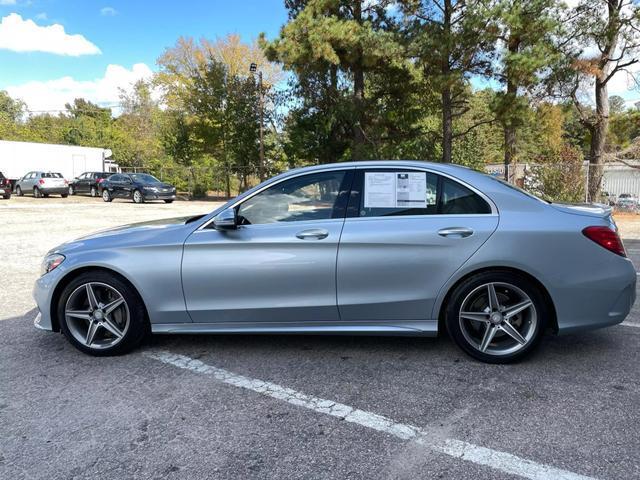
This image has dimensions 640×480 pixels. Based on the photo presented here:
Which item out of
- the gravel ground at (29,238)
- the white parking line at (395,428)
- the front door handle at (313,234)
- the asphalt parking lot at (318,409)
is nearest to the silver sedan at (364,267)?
the front door handle at (313,234)

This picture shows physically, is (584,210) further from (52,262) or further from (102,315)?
(52,262)

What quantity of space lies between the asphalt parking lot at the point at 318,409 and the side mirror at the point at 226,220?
1090 millimetres

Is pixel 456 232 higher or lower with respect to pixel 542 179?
lower

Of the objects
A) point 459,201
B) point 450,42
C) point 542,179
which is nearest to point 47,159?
point 450,42

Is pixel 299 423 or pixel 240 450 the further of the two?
pixel 299 423

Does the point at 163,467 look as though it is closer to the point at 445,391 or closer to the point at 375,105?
the point at 445,391

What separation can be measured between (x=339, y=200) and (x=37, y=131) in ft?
253

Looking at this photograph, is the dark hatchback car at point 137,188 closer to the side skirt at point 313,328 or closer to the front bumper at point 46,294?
the front bumper at point 46,294

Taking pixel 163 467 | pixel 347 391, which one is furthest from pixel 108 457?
pixel 347 391

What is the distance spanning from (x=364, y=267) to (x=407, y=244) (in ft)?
1.21

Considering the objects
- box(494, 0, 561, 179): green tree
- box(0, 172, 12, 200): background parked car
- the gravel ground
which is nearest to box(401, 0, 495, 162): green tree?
box(494, 0, 561, 179): green tree

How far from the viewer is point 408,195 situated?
3.77 meters

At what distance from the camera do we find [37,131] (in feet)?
223

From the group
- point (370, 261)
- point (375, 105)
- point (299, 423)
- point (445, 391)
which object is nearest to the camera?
point (299, 423)
